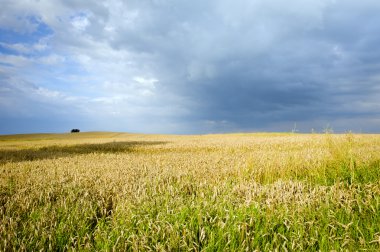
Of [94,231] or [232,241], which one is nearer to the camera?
[232,241]

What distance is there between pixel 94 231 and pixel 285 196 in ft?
9.81

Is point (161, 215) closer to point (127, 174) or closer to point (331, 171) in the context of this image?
point (127, 174)

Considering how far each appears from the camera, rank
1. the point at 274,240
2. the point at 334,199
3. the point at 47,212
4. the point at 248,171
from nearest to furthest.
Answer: the point at 274,240
the point at 47,212
the point at 334,199
the point at 248,171

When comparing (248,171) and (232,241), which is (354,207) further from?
(248,171)

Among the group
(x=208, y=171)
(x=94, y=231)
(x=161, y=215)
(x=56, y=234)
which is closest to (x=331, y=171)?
(x=208, y=171)

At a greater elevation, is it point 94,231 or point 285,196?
point 285,196

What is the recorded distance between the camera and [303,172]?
738 centimetres

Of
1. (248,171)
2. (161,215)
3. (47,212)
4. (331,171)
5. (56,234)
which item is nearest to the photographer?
(56,234)

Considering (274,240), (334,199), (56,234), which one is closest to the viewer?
(274,240)

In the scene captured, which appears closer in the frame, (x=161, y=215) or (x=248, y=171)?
(x=161, y=215)

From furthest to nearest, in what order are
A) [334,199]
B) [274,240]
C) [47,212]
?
[334,199] < [47,212] < [274,240]

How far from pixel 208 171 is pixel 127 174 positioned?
7.01 ft

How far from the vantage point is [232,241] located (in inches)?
126

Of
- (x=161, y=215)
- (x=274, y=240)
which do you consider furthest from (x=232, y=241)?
(x=161, y=215)
